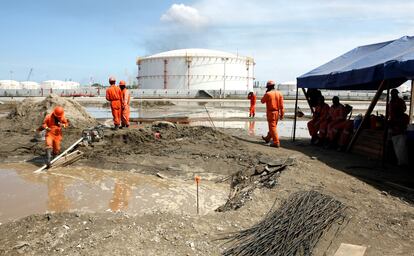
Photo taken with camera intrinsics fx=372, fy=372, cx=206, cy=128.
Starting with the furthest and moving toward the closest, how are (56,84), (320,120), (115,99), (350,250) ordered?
(56,84) < (115,99) < (320,120) < (350,250)

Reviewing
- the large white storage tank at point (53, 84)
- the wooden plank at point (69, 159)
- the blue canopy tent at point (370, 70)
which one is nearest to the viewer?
the blue canopy tent at point (370, 70)

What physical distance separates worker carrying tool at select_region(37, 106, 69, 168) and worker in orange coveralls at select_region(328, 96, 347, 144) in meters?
7.01

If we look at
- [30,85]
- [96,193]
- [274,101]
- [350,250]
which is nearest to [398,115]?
[274,101]

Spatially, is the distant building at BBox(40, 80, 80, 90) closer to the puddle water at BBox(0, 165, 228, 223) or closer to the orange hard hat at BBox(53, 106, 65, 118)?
the orange hard hat at BBox(53, 106, 65, 118)

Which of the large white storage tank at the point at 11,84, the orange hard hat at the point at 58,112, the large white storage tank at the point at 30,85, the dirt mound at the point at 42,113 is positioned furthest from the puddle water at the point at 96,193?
the large white storage tank at the point at 30,85

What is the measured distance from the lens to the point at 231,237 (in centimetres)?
421

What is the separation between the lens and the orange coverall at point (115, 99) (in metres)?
11.2

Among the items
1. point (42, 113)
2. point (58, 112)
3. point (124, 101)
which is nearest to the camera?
point (58, 112)

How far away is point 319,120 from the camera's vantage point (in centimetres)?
1115

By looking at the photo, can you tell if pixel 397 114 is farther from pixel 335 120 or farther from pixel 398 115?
pixel 335 120

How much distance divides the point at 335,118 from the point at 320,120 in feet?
2.38

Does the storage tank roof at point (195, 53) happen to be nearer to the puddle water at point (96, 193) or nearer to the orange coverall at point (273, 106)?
the orange coverall at point (273, 106)

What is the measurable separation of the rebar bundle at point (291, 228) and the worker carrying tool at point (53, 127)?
5643 mm

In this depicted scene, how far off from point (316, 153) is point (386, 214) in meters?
4.74
